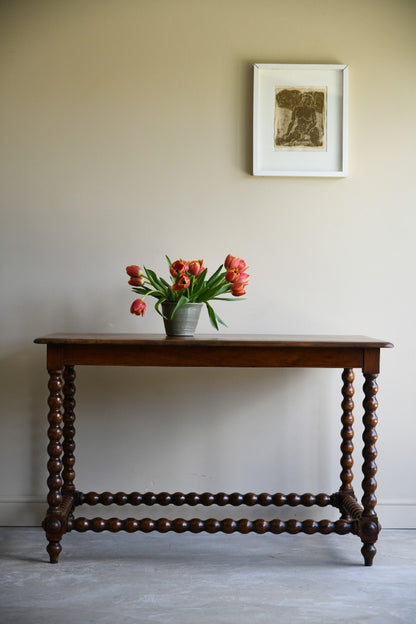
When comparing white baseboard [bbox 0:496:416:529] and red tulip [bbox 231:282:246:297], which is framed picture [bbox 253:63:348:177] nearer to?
red tulip [bbox 231:282:246:297]

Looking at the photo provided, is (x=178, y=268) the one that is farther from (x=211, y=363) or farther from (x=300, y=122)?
(x=300, y=122)

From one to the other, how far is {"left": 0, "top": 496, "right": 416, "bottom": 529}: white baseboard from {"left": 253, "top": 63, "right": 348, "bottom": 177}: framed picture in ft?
4.81

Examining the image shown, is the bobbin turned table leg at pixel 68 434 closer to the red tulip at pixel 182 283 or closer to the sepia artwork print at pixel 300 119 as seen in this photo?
the red tulip at pixel 182 283

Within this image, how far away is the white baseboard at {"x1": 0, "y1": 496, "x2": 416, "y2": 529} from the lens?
2.59 m

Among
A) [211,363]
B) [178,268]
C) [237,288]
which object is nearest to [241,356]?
[211,363]

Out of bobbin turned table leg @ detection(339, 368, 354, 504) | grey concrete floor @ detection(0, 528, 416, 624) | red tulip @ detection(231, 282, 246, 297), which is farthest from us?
bobbin turned table leg @ detection(339, 368, 354, 504)

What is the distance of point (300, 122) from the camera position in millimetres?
2635

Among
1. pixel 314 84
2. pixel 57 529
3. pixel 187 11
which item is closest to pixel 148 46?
pixel 187 11

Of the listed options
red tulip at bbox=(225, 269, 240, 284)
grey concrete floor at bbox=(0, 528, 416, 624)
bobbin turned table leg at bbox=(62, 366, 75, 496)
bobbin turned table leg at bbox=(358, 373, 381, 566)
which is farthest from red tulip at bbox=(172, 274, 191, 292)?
grey concrete floor at bbox=(0, 528, 416, 624)

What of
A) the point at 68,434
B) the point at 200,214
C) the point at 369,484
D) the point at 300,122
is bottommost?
the point at 369,484

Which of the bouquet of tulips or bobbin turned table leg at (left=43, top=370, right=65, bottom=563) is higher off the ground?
the bouquet of tulips

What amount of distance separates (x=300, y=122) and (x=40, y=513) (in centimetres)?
204

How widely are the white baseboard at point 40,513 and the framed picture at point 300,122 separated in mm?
1468

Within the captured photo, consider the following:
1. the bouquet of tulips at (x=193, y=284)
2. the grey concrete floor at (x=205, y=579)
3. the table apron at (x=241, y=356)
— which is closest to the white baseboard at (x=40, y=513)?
the grey concrete floor at (x=205, y=579)
